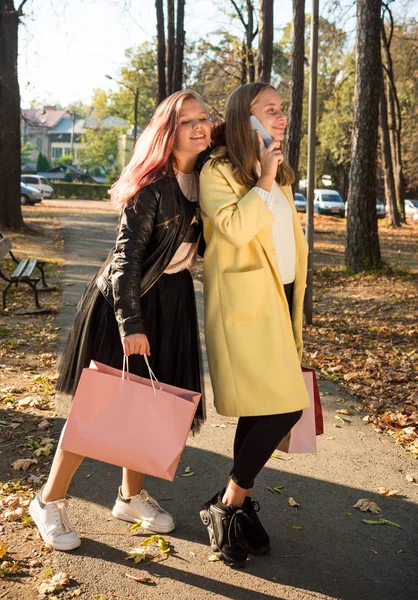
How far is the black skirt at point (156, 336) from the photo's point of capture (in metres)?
3.45

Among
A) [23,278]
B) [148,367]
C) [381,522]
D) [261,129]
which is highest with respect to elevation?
[261,129]

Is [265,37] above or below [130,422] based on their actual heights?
above

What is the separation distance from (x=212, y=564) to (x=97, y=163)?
97.8m

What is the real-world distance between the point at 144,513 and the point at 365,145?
10391 millimetres

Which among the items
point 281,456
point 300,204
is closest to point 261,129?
point 281,456

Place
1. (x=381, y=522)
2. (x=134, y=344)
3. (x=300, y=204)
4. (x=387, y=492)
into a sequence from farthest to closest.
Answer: (x=300, y=204) < (x=387, y=492) < (x=381, y=522) < (x=134, y=344)

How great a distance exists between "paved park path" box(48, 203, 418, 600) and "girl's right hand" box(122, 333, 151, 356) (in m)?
0.93

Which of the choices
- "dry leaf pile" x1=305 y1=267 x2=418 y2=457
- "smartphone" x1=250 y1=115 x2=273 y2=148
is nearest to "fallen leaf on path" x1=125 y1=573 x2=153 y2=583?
"smartphone" x1=250 y1=115 x2=273 y2=148

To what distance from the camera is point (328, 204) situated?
45.8 metres

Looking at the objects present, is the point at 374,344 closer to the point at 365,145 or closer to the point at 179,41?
the point at 365,145

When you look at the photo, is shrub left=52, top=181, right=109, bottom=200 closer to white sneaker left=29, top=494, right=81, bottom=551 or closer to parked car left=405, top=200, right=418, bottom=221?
parked car left=405, top=200, right=418, bottom=221

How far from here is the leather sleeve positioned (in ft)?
10.7

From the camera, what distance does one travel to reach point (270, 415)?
326 cm

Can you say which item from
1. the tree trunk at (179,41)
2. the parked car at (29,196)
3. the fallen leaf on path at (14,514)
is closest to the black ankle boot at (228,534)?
the fallen leaf on path at (14,514)
